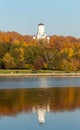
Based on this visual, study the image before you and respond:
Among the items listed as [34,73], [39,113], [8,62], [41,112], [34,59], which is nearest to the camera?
[39,113]

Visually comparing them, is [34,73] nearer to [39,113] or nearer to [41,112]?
[41,112]

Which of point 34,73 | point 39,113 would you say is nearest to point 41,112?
point 39,113

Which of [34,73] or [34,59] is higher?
[34,59]

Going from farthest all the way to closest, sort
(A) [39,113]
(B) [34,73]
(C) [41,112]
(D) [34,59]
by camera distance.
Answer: (D) [34,59]
(B) [34,73]
(C) [41,112]
(A) [39,113]

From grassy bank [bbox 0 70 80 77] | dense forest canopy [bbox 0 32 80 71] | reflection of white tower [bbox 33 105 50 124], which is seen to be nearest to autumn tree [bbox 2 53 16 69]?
dense forest canopy [bbox 0 32 80 71]

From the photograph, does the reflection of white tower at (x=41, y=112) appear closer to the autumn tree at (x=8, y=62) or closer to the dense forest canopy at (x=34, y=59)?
the autumn tree at (x=8, y=62)

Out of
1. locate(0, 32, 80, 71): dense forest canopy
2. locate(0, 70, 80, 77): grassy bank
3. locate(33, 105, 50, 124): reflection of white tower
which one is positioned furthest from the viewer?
locate(0, 32, 80, 71): dense forest canopy

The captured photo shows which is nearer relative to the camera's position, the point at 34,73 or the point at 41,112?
the point at 41,112

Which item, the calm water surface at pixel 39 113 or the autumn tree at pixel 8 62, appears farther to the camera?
the autumn tree at pixel 8 62

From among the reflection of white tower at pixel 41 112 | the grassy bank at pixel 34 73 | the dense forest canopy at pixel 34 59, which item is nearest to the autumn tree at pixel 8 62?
the dense forest canopy at pixel 34 59

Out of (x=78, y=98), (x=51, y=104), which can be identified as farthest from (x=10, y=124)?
(x=78, y=98)

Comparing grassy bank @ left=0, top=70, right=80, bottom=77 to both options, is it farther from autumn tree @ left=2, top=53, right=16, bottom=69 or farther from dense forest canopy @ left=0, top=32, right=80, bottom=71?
autumn tree @ left=2, top=53, right=16, bottom=69

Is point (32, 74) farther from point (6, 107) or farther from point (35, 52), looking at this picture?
point (6, 107)

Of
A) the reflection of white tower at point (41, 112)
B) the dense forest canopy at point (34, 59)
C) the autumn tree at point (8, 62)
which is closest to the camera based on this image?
the reflection of white tower at point (41, 112)
